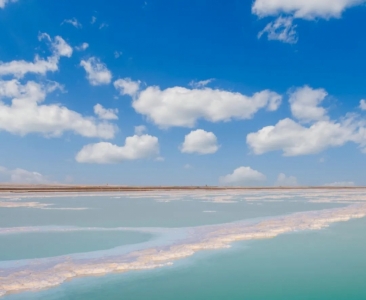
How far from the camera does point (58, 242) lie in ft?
37.2

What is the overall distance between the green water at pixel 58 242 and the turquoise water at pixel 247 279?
2.91 m

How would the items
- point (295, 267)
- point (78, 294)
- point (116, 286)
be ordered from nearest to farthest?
1. point (78, 294)
2. point (116, 286)
3. point (295, 267)

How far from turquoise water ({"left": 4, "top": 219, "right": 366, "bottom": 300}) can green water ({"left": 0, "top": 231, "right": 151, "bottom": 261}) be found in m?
2.91

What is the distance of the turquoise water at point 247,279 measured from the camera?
649cm

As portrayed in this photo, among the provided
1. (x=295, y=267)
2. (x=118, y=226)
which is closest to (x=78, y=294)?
(x=295, y=267)

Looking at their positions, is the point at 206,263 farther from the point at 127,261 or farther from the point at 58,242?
the point at 58,242

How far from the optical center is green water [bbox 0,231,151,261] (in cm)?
983

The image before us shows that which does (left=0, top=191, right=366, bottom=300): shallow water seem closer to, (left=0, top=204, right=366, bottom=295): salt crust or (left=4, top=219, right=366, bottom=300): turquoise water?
(left=4, top=219, right=366, bottom=300): turquoise water

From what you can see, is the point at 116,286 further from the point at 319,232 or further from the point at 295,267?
the point at 319,232

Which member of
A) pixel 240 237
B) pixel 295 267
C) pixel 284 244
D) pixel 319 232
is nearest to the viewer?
pixel 295 267

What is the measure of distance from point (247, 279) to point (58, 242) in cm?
647

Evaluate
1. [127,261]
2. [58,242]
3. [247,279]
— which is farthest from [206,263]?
[58,242]

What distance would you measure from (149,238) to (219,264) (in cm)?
397

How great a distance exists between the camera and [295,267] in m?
8.24
